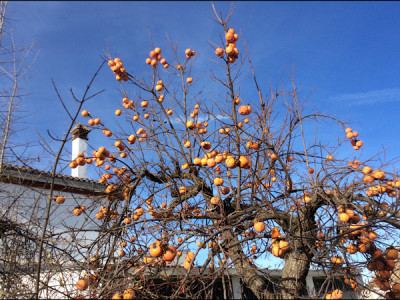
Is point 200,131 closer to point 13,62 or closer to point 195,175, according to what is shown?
point 195,175

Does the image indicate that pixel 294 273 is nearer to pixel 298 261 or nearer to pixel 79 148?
pixel 298 261

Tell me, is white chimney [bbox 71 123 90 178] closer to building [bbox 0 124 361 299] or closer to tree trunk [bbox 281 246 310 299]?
building [bbox 0 124 361 299]

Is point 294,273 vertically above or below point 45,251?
below

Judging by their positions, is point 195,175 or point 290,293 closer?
point 290,293

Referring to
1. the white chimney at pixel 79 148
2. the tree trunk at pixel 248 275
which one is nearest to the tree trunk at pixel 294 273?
the tree trunk at pixel 248 275

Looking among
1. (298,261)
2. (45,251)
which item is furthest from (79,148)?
(298,261)

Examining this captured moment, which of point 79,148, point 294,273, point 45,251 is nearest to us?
point 45,251

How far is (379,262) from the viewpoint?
3.00m

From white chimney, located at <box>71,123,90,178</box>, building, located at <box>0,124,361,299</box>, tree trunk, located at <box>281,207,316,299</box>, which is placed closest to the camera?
building, located at <box>0,124,361,299</box>

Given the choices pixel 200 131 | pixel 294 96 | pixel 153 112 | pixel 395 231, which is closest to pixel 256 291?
pixel 395 231

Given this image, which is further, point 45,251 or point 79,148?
point 79,148

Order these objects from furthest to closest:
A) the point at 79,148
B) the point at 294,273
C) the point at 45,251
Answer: the point at 79,148
the point at 294,273
the point at 45,251

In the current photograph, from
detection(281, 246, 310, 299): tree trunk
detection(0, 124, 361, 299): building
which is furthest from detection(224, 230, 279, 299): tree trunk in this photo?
detection(281, 246, 310, 299): tree trunk

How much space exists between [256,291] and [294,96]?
2.03m
